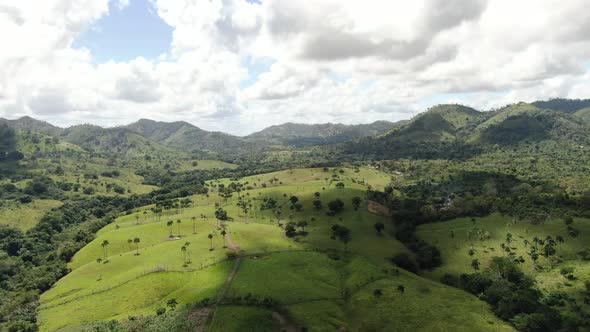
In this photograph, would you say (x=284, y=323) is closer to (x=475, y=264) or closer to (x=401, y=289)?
(x=401, y=289)

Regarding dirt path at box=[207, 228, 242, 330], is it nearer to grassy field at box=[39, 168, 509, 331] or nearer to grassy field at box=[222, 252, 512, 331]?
grassy field at box=[39, 168, 509, 331]

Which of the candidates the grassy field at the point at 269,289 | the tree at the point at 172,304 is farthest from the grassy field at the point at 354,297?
the tree at the point at 172,304

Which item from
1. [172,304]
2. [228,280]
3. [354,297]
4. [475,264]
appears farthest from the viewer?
[475,264]

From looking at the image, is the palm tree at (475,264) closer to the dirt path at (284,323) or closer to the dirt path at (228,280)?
the dirt path at (284,323)

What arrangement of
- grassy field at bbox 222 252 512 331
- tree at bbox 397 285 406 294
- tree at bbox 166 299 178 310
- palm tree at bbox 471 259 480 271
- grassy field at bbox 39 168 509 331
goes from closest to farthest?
grassy field at bbox 222 252 512 331
grassy field at bbox 39 168 509 331
tree at bbox 166 299 178 310
tree at bbox 397 285 406 294
palm tree at bbox 471 259 480 271

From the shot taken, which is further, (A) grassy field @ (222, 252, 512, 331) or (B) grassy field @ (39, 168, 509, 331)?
(B) grassy field @ (39, 168, 509, 331)

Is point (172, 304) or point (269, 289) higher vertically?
point (269, 289)

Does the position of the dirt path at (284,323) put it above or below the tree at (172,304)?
below

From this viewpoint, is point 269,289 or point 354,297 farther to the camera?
point 269,289

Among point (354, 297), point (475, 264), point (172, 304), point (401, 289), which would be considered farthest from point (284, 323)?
point (475, 264)

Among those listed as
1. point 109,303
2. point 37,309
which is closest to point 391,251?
point 109,303

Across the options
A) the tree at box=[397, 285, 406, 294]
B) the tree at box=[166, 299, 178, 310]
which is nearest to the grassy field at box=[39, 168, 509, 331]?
the tree at box=[397, 285, 406, 294]
